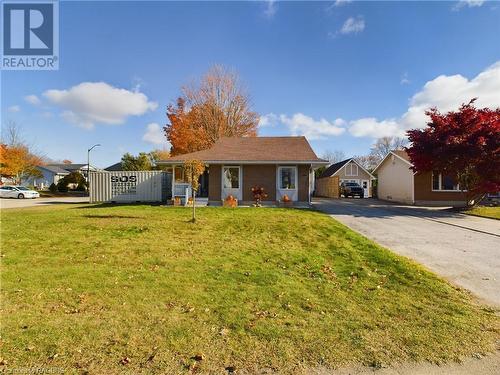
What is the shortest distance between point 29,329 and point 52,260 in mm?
3354

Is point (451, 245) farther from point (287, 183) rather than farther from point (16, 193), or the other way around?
point (16, 193)

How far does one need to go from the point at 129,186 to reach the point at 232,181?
851 cm

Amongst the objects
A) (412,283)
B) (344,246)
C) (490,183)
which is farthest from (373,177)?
(412,283)

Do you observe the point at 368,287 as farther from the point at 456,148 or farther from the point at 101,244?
the point at 456,148

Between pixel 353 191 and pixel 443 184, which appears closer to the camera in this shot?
pixel 443 184

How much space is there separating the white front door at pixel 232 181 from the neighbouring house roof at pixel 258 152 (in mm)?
791

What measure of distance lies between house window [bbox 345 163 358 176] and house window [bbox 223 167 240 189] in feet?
75.7

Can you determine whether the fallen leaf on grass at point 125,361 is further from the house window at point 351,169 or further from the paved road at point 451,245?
the house window at point 351,169

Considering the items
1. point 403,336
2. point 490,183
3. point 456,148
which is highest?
point 456,148

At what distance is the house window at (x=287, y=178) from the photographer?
61.6 feet

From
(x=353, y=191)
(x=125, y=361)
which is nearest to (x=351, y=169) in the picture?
(x=353, y=191)

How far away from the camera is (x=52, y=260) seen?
21.3 ft

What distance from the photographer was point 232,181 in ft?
62.9

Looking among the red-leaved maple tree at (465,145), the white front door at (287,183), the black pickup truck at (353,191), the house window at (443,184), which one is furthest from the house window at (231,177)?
the black pickup truck at (353,191)
